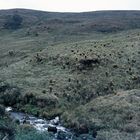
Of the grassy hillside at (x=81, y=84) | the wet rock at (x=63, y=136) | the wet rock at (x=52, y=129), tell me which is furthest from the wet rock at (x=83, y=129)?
the wet rock at (x=52, y=129)

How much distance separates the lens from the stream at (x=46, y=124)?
38938 millimetres

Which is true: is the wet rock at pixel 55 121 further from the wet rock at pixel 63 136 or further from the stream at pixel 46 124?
the wet rock at pixel 63 136

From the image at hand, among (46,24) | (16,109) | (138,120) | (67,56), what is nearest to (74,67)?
(67,56)

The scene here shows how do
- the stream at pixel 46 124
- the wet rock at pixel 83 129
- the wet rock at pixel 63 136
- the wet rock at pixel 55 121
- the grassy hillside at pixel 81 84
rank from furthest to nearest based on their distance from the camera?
1. the wet rock at pixel 55 121
2. the grassy hillside at pixel 81 84
3. the wet rock at pixel 83 129
4. the stream at pixel 46 124
5. the wet rock at pixel 63 136

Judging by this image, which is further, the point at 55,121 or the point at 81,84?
the point at 81,84

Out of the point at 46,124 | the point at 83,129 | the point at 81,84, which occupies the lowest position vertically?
the point at 46,124

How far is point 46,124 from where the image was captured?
42.9 meters

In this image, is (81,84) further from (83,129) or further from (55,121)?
(83,129)

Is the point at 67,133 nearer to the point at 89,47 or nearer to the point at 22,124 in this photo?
the point at 22,124

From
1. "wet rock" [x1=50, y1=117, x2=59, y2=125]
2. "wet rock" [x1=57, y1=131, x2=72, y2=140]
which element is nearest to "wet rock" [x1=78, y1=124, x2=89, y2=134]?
"wet rock" [x1=57, y1=131, x2=72, y2=140]

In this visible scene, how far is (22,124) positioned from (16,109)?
8.33m

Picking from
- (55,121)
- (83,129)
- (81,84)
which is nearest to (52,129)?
(83,129)

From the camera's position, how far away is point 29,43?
88.6 m

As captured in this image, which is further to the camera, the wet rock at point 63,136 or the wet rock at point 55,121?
the wet rock at point 55,121
